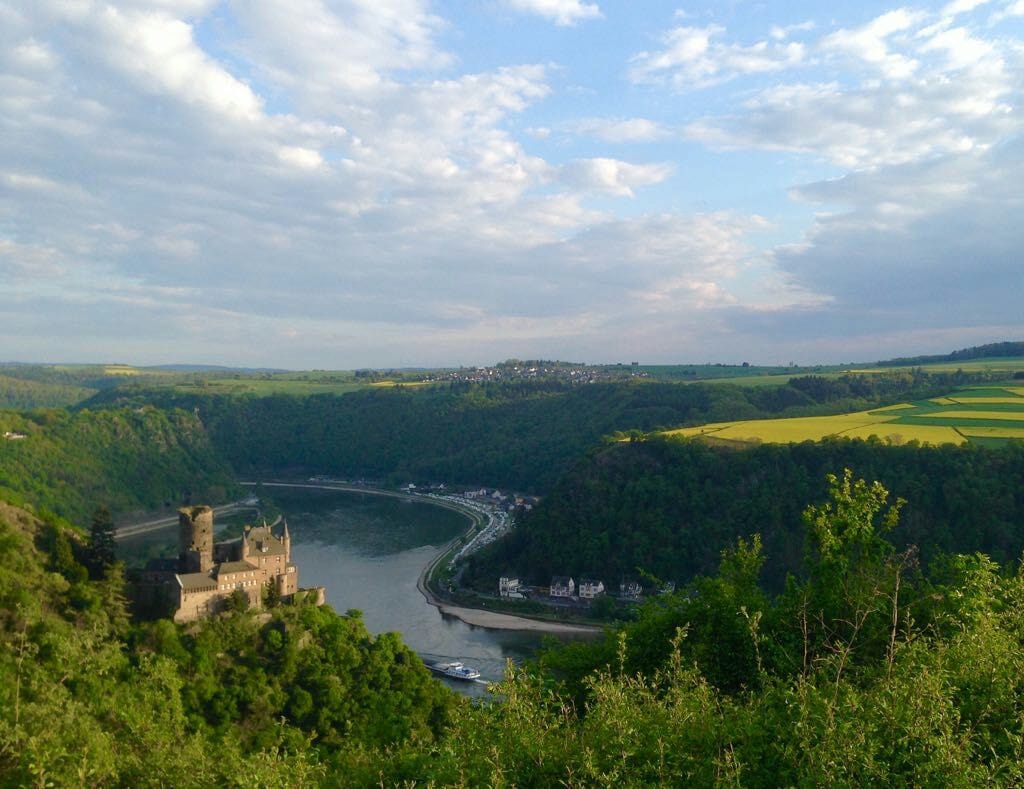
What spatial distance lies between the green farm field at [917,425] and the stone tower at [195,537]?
42.6 m

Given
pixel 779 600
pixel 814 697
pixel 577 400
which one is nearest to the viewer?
pixel 814 697

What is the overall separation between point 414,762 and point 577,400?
10281 cm

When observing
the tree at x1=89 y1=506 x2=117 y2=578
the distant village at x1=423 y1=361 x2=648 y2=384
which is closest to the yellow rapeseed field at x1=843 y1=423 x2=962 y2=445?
the tree at x1=89 y1=506 x2=117 y2=578

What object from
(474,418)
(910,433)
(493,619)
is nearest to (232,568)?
(493,619)

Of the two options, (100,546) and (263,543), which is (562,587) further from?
(100,546)

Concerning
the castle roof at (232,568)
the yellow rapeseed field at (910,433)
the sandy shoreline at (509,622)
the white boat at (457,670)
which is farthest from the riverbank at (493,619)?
the yellow rapeseed field at (910,433)

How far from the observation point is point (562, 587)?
167 ft

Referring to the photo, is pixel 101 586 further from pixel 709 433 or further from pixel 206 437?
pixel 206 437

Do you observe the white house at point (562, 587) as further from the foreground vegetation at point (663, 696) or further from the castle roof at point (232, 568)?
the castle roof at point (232, 568)

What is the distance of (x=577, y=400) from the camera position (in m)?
110

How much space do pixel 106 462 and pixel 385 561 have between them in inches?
1737

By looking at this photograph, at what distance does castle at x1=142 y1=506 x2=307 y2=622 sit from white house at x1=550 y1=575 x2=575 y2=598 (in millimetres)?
25479

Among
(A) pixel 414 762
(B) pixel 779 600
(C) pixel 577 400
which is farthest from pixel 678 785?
(C) pixel 577 400

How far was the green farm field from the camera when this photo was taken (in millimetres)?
50219
